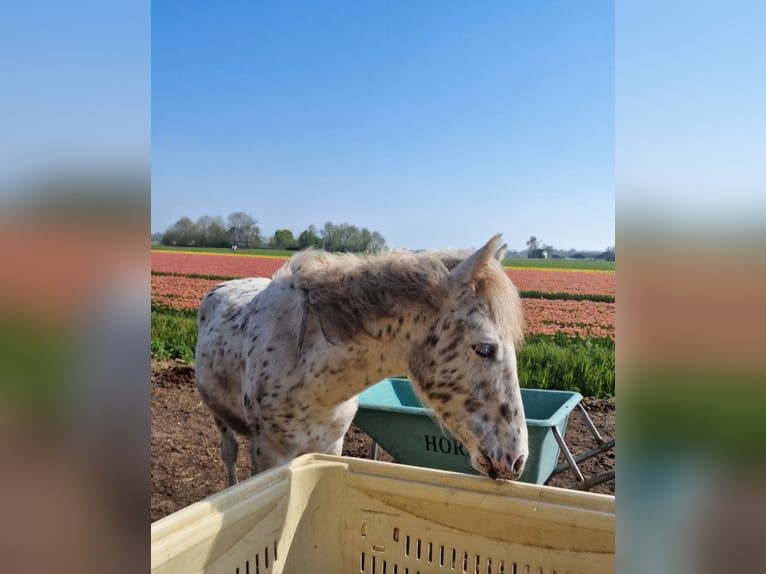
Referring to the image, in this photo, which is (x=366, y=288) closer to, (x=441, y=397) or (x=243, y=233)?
(x=441, y=397)

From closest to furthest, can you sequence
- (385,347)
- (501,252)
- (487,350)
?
(487,350) → (385,347) → (501,252)

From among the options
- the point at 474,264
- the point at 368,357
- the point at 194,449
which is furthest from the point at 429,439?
the point at 194,449

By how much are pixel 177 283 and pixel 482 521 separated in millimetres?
14285

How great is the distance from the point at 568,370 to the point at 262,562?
6.72 m

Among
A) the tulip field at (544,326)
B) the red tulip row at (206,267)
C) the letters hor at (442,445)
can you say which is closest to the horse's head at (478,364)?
the tulip field at (544,326)

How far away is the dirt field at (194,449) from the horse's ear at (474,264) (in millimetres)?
2958

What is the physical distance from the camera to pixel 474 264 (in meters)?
1.90
